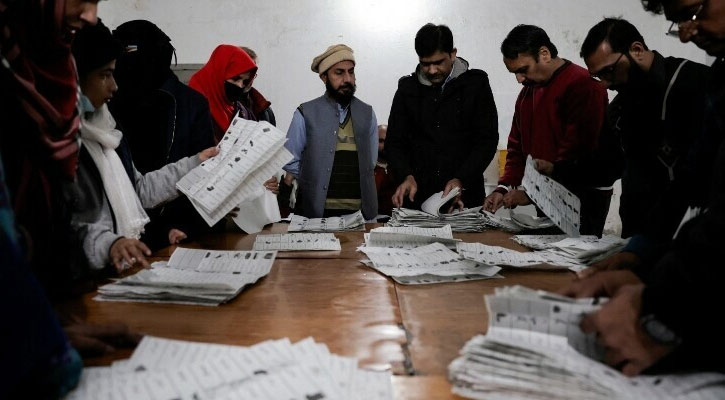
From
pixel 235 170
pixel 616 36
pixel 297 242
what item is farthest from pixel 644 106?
pixel 235 170

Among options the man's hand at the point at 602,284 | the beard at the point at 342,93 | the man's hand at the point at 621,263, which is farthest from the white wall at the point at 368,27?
the man's hand at the point at 602,284

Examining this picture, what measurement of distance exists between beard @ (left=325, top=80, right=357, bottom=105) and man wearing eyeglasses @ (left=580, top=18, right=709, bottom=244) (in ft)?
4.72

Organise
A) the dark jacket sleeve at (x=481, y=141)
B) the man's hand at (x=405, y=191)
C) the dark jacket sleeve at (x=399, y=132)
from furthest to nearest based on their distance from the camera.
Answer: the dark jacket sleeve at (x=399, y=132), the dark jacket sleeve at (x=481, y=141), the man's hand at (x=405, y=191)

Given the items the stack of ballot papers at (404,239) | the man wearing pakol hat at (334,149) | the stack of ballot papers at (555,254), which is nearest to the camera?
the stack of ballot papers at (555,254)

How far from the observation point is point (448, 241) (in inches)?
67.5

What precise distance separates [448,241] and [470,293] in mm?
507

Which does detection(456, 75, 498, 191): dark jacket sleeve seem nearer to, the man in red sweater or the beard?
the man in red sweater

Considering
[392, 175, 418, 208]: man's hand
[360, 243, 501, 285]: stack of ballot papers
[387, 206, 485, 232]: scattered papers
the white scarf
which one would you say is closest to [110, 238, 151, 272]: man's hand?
the white scarf

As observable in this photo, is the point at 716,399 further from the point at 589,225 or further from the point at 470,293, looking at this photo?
the point at 589,225

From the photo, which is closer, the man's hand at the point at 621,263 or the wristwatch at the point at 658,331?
the wristwatch at the point at 658,331

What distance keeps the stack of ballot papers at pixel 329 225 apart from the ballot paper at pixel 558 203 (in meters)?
0.71

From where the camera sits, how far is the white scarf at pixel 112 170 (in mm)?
1540

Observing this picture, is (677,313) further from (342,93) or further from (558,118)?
(342,93)

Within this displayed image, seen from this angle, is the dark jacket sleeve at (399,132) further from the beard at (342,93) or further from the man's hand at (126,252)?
the man's hand at (126,252)
